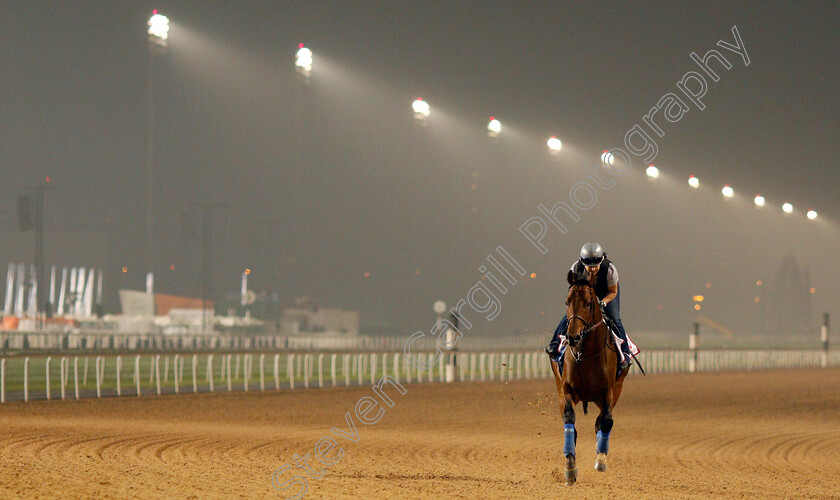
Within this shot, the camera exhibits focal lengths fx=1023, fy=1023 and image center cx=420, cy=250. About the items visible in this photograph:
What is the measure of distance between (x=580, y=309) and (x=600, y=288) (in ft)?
2.85

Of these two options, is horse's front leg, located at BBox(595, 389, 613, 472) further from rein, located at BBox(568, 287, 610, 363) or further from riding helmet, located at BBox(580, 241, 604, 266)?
riding helmet, located at BBox(580, 241, 604, 266)

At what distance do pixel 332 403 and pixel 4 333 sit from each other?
26.6 m

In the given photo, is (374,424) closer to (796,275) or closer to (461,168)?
(461,168)

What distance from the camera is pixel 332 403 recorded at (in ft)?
70.3

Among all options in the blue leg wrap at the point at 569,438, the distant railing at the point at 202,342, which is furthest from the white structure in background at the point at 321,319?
the blue leg wrap at the point at 569,438

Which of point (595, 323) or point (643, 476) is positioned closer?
point (595, 323)

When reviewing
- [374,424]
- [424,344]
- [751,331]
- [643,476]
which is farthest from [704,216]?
[643,476]

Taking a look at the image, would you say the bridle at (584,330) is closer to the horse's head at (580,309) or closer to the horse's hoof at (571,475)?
the horse's head at (580,309)

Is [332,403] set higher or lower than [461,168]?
lower

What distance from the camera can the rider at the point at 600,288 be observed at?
9.33 metres

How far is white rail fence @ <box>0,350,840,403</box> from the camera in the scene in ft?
79.2

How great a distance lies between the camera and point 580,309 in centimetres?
878

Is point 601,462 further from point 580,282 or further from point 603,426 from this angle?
point 580,282

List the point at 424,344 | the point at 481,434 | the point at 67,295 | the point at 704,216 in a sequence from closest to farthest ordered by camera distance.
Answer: the point at 481,434 → the point at 704,216 → the point at 424,344 → the point at 67,295
